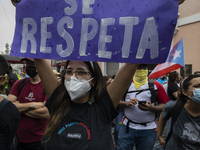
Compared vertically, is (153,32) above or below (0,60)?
above

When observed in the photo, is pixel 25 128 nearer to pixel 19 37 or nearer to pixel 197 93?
pixel 19 37

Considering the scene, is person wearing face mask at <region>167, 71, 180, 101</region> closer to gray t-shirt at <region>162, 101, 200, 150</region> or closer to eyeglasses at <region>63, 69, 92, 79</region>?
gray t-shirt at <region>162, 101, 200, 150</region>

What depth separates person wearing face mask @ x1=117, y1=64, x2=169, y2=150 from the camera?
2.75 m

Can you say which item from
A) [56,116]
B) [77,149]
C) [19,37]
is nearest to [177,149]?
[77,149]

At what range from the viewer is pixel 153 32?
1.26 metres

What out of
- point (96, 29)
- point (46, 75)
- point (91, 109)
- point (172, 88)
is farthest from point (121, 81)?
point (172, 88)

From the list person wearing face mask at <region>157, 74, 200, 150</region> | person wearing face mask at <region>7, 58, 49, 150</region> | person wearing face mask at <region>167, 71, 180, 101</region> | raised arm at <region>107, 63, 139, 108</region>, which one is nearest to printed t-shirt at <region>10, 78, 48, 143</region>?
person wearing face mask at <region>7, 58, 49, 150</region>

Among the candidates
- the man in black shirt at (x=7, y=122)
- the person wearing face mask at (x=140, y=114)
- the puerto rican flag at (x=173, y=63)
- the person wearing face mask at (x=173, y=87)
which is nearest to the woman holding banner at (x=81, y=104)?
the man in black shirt at (x=7, y=122)

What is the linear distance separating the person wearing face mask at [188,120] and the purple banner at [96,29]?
1.22 metres

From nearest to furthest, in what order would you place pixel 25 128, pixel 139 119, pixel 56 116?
pixel 56 116 < pixel 25 128 < pixel 139 119

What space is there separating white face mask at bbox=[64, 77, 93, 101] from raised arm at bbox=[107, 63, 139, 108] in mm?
218

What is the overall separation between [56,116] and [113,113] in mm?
515

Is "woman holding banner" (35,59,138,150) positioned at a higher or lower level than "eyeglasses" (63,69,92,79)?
lower

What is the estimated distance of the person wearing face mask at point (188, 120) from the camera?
1979mm
